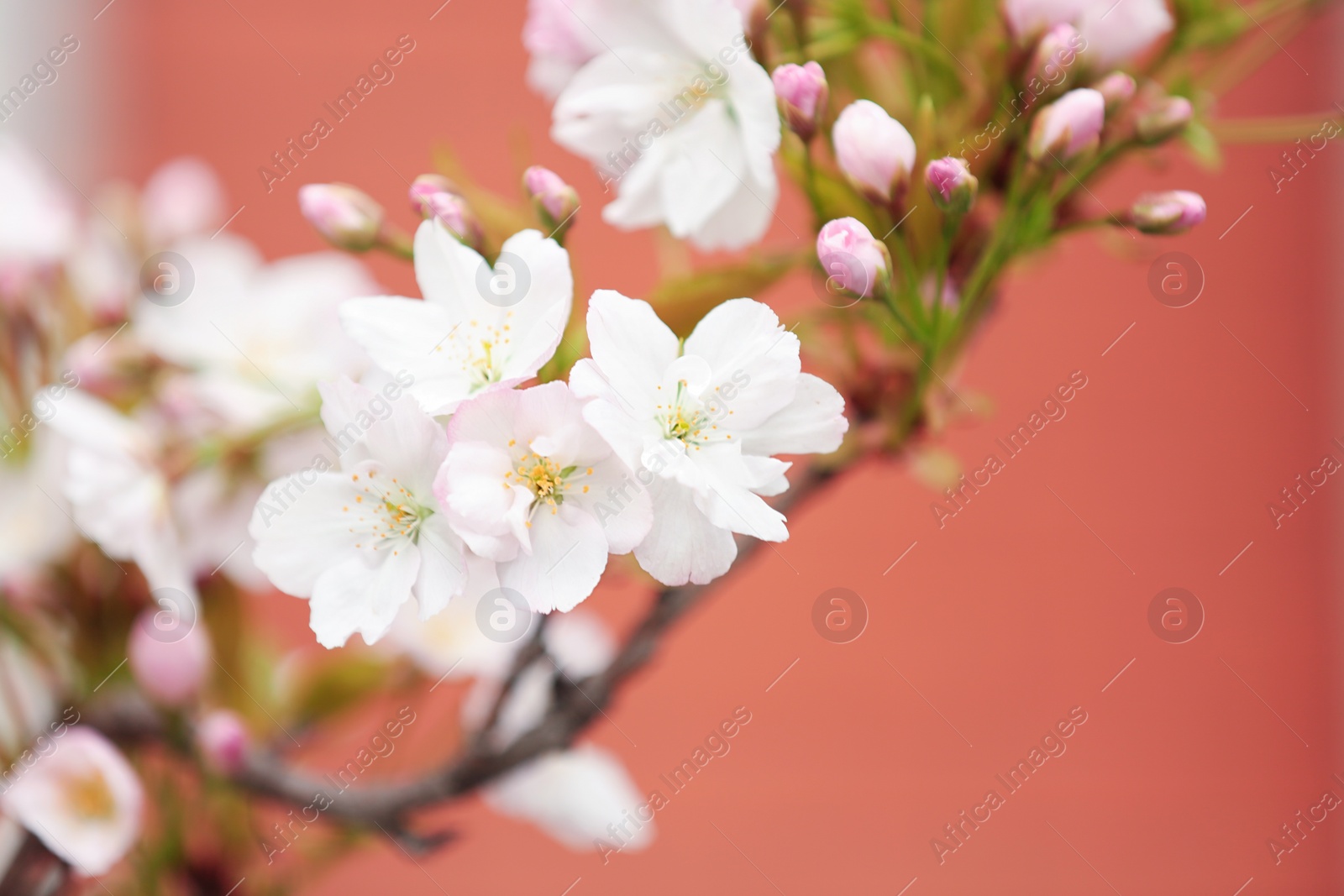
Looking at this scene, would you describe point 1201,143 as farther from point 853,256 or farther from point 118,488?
point 118,488

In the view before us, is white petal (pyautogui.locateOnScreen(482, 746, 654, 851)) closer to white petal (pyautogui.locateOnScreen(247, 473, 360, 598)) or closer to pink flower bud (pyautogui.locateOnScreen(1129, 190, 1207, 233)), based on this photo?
white petal (pyautogui.locateOnScreen(247, 473, 360, 598))

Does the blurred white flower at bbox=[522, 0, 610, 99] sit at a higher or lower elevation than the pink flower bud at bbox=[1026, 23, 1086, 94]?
higher

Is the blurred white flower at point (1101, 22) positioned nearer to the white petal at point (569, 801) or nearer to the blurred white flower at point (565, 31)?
the blurred white flower at point (565, 31)

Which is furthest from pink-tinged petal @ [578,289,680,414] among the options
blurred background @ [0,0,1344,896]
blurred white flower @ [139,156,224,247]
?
blurred background @ [0,0,1344,896]

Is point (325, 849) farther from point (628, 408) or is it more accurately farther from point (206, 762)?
point (628, 408)

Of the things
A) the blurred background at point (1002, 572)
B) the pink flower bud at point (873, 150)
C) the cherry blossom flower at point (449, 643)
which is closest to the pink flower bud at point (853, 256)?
the pink flower bud at point (873, 150)

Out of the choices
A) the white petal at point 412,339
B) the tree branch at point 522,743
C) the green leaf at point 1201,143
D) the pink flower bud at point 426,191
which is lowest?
the tree branch at point 522,743

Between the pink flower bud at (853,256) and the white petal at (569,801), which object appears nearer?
the pink flower bud at (853,256)
